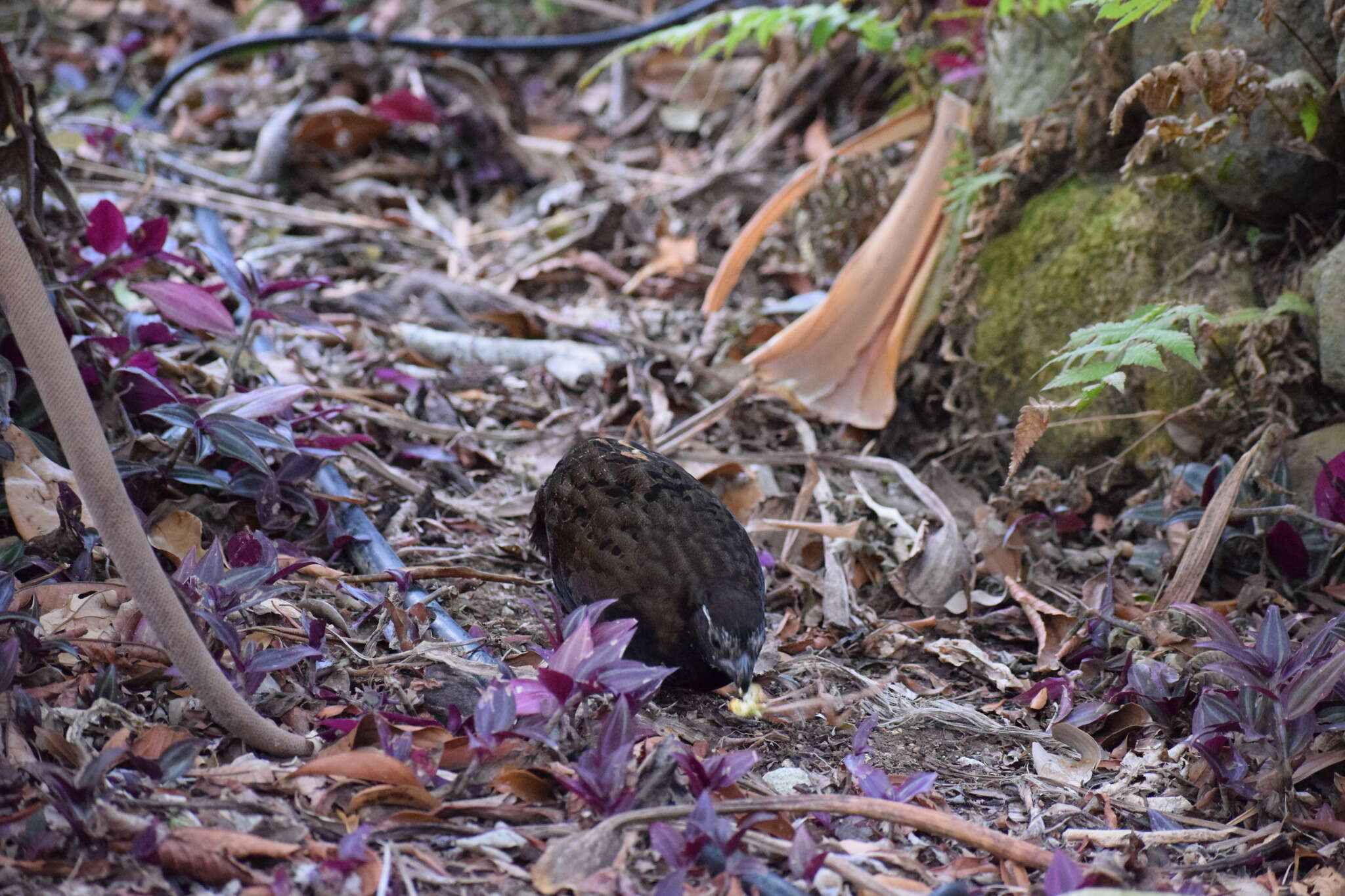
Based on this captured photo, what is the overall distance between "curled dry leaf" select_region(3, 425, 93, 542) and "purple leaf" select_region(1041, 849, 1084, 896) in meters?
2.40

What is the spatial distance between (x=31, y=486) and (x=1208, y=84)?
3.45 meters

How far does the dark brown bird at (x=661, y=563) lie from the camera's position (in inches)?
115

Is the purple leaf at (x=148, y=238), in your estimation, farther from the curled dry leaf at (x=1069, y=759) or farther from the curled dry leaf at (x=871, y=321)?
the curled dry leaf at (x=1069, y=759)

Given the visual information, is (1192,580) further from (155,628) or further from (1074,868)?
(155,628)

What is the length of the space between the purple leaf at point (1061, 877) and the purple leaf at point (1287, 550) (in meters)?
1.71

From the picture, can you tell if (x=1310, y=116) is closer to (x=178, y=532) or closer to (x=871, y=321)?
(x=871, y=321)

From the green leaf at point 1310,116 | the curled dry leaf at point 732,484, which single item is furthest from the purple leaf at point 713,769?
the green leaf at point 1310,116

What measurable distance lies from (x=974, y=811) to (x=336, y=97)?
597cm

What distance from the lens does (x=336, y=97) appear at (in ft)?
23.0

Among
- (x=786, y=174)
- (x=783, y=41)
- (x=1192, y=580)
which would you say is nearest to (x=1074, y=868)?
(x=1192, y=580)

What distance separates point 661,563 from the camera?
3051mm

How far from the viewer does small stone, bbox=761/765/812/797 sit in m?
2.60

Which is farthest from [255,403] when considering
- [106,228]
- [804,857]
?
[804,857]

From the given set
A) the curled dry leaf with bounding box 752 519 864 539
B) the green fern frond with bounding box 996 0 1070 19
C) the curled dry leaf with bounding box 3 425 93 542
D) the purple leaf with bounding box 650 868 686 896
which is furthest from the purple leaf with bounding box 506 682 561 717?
the green fern frond with bounding box 996 0 1070 19
